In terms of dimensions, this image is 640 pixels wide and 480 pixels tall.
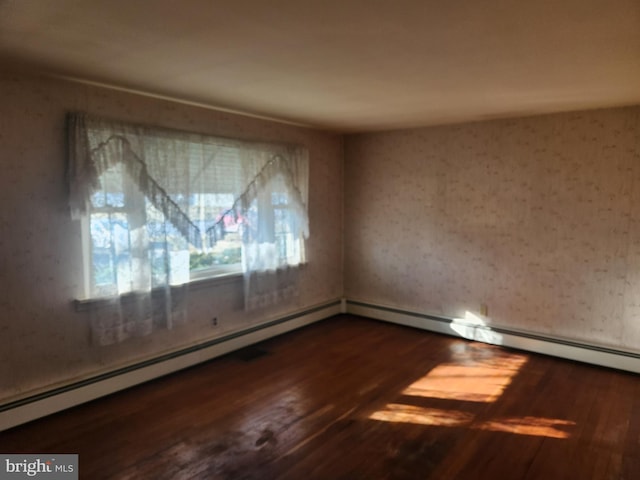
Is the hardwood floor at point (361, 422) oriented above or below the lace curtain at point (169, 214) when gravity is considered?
below

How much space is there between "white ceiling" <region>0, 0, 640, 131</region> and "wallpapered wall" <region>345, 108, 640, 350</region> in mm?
622

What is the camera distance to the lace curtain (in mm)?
3080

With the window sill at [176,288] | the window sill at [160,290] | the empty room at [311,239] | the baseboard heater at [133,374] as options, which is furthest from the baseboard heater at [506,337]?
the window sill at [160,290]

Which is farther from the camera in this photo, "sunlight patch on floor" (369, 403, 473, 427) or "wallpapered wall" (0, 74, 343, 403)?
"sunlight patch on floor" (369, 403, 473, 427)

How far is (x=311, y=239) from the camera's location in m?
5.07

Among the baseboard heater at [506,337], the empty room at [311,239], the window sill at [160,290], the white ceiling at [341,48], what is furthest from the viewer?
the baseboard heater at [506,337]

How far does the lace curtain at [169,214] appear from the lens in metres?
3.08

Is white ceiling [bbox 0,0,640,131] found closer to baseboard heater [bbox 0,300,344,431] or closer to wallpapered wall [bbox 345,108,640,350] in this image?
wallpapered wall [bbox 345,108,640,350]

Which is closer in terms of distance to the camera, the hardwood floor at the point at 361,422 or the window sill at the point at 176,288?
the hardwood floor at the point at 361,422

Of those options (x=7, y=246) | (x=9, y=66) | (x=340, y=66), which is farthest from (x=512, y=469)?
(x=9, y=66)

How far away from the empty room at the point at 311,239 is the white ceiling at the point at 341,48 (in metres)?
0.02
